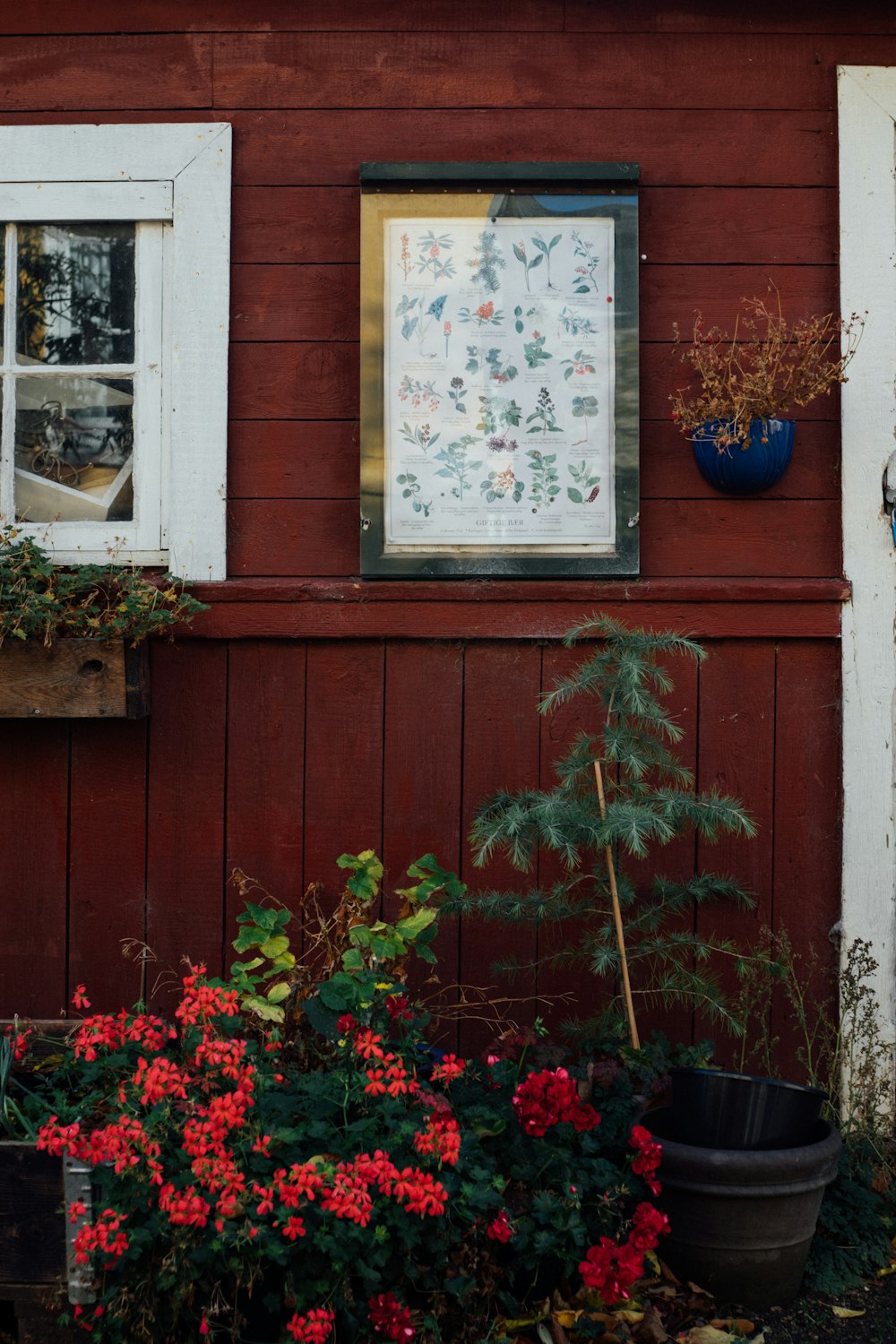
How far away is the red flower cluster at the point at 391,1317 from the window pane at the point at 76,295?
8.34 feet

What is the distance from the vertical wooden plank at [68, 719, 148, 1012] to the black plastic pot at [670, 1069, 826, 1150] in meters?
1.56

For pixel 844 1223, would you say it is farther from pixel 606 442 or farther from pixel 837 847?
pixel 606 442

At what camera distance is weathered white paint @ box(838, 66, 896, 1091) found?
3.32 m

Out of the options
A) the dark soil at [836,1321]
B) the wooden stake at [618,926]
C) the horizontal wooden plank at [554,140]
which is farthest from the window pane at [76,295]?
the dark soil at [836,1321]

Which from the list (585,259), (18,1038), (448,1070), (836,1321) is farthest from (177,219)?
(836,1321)

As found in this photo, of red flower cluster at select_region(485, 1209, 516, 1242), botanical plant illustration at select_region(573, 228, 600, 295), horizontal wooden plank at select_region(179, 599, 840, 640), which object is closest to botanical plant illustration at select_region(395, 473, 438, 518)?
horizontal wooden plank at select_region(179, 599, 840, 640)

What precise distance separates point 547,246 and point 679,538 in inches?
35.7

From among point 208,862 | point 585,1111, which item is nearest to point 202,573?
point 208,862

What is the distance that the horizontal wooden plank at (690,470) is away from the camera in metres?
3.38

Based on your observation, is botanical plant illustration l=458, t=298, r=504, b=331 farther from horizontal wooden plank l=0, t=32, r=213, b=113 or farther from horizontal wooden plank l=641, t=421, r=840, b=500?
horizontal wooden plank l=0, t=32, r=213, b=113

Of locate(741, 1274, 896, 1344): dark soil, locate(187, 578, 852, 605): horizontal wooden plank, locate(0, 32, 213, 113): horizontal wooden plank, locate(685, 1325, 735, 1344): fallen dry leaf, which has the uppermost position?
locate(0, 32, 213, 113): horizontal wooden plank

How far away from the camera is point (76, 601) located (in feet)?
10.6

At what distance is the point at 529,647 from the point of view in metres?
3.34

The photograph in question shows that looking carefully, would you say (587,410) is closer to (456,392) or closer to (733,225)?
(456,392)
